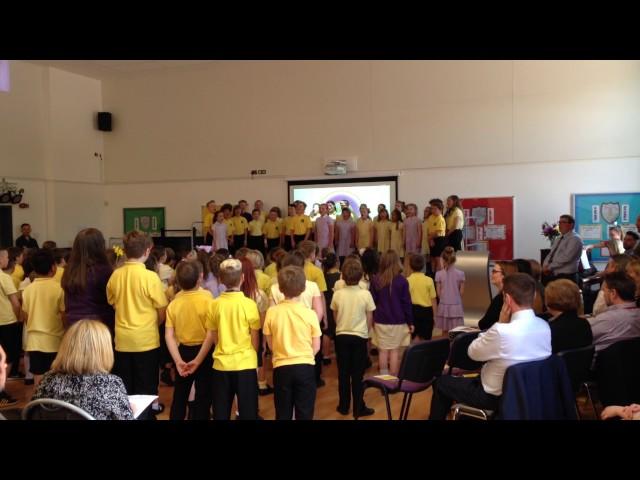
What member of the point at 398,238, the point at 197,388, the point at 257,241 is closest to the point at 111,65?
the point at 257,241

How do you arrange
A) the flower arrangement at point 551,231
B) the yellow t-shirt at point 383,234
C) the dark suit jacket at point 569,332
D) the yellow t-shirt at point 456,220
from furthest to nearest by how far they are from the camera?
the yellow t-shirt at point 383,234 → the yellow t-shirt at point 456,220 → the flower arrangement at point 551,231 → the dark suit jacket at point 569,332

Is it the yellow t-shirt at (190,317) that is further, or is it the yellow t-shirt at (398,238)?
the yellow t-shirt at (398,238)

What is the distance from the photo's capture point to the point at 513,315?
3154mm

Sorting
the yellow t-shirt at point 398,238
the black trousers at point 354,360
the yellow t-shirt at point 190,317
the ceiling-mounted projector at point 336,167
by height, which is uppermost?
the ceiling-mounted projector at point 336,167

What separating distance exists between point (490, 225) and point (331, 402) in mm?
8052

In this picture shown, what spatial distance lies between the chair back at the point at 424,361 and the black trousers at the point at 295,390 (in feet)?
2.01

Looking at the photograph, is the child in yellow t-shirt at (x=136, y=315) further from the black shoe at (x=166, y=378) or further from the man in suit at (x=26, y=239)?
the man in suit at (x=26, y=239)

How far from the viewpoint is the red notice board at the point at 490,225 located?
38.3 feet

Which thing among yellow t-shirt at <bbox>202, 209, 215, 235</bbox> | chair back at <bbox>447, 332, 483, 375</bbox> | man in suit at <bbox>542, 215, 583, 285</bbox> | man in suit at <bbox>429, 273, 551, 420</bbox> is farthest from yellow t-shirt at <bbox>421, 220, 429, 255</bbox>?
man in suit at <bbox>429, 273, 551, 420</bbox>

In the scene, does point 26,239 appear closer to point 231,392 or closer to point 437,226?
point 437,226

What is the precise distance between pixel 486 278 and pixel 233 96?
9.67m

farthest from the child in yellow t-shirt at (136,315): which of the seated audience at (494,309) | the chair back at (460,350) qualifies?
the seated audience at (494,309)

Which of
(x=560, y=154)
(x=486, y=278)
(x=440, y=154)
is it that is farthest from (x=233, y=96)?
(x=486, y=278)

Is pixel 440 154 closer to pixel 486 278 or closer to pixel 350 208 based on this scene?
pixel 350 208
